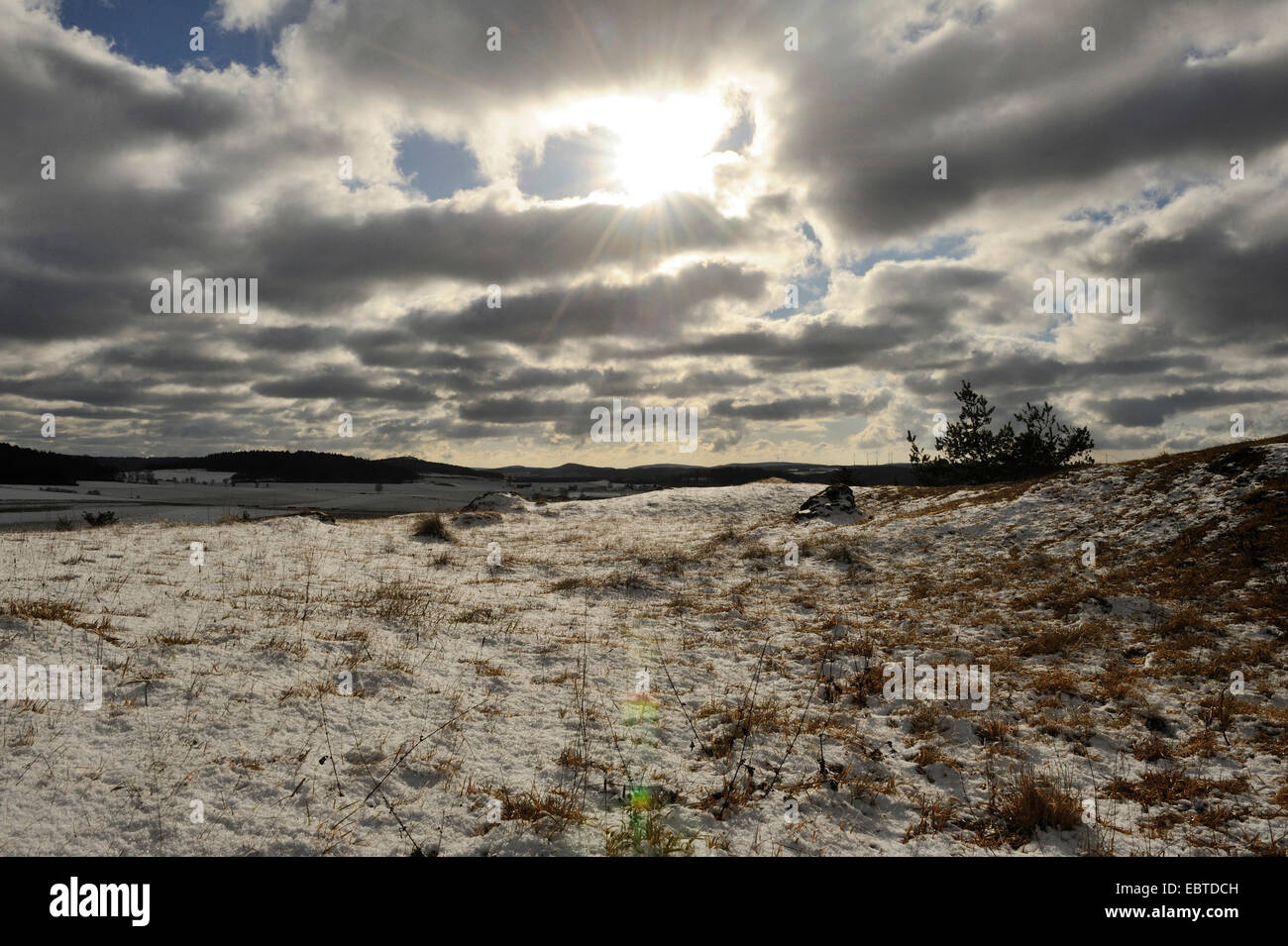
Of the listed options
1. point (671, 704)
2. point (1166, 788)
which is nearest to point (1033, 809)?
point (1166, 788)

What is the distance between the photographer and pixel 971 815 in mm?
5090

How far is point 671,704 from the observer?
7.61 m

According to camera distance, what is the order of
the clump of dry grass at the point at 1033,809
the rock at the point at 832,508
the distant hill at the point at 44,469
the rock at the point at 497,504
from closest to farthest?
the clump of dry grass at the point at 1033,809
the rock at the point at 832,508
the rock at the point at 497,504
the distant hill at the point at 44,469

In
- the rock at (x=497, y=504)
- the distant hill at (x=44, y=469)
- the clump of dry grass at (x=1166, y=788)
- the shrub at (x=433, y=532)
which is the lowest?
the clump of dry grass at (x=1166, y=788)

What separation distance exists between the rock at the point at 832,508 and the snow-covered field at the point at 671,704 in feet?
35.9

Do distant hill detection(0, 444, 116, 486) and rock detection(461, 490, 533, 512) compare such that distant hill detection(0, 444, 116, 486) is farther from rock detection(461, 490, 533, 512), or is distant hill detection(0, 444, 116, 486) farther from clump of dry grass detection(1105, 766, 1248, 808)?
clump of dry grass detection(1105, 766, 1248, 808)

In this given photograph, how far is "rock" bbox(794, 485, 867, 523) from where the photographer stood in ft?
87.1

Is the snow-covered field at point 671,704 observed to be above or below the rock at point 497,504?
below

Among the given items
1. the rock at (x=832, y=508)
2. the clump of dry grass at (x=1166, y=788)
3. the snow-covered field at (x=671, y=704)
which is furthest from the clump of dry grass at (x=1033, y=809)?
the rock at (x=832, y=508)

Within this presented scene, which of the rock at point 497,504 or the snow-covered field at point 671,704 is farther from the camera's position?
the rock at point 497,504

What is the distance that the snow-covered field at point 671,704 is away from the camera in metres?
4.59

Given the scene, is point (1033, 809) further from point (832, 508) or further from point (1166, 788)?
point (832, 508)

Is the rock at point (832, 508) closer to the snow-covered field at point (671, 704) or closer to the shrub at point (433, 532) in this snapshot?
the snow-covered field at point (671, 704)
